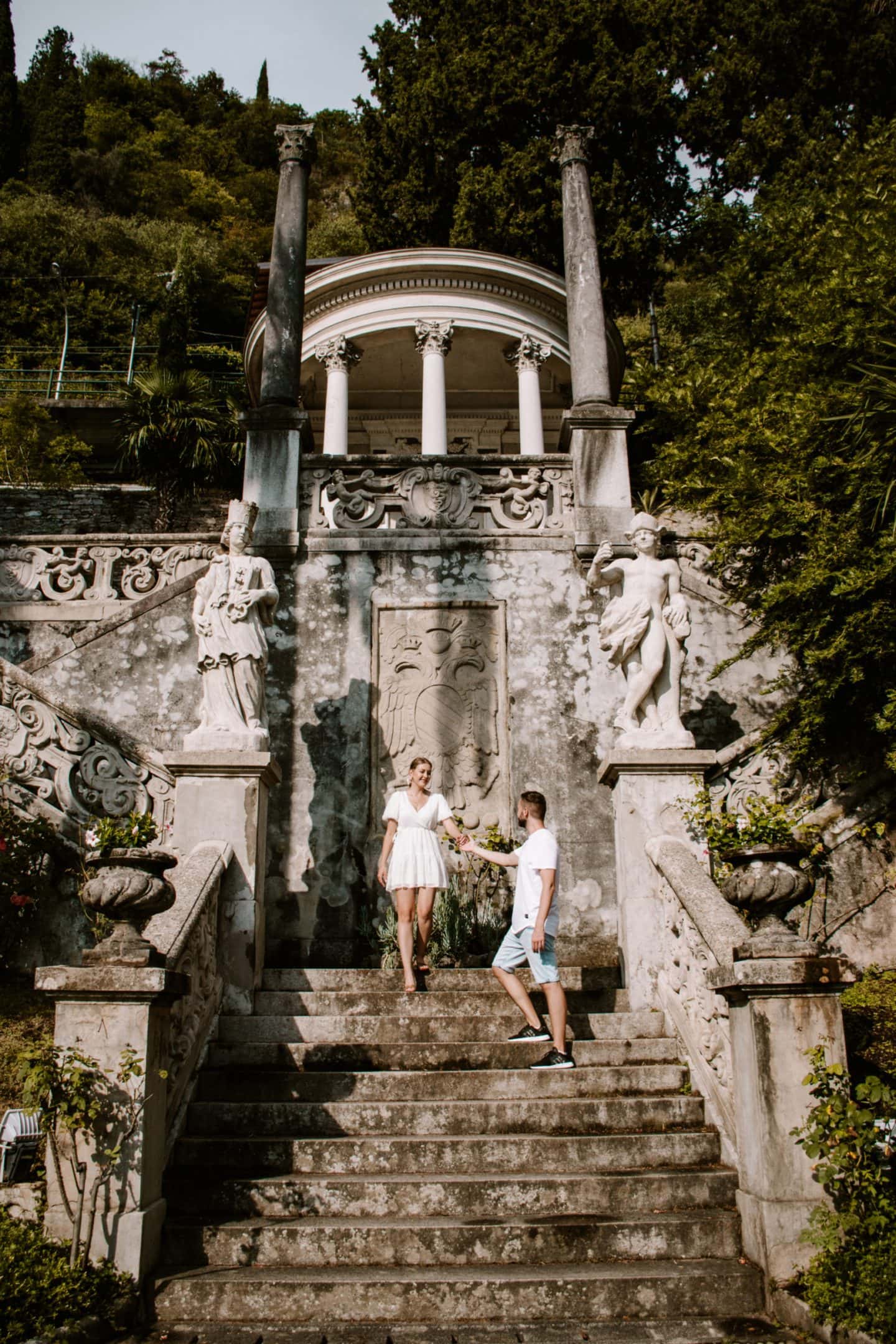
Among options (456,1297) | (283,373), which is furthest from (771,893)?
(283,373)

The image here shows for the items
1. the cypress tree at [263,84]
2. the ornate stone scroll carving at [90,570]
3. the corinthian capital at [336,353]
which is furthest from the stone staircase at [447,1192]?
the cypress tree at [263,84]

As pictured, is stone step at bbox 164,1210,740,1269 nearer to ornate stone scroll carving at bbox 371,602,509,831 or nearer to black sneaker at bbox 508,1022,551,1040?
black sneaker at bbox 508,1022,551,1040

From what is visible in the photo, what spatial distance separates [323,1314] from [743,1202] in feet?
6.44

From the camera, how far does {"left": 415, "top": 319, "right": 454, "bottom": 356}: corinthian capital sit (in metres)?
21.0

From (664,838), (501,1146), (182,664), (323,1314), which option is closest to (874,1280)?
(501,1146)

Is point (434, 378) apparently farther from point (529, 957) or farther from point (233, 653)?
point (529, 957)

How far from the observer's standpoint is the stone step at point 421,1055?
6.22 metres

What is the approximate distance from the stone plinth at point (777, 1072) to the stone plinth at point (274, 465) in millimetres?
6421

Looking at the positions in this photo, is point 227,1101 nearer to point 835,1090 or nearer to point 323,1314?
point 323,1314

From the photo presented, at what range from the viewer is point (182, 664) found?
10.2m

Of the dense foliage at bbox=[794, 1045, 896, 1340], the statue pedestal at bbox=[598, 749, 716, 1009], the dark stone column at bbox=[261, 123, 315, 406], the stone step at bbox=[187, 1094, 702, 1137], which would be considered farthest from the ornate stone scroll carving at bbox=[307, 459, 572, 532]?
the dense foliage at bbox=[794, 1045, 896, 1340]

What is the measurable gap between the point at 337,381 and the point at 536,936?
55.3 feet

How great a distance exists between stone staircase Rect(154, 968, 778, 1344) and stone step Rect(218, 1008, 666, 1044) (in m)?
0.01

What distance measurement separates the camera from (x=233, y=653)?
770cm
